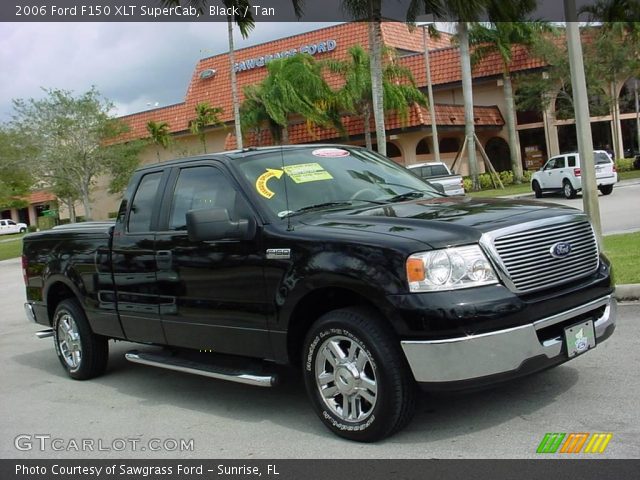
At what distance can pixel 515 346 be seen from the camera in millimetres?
4168

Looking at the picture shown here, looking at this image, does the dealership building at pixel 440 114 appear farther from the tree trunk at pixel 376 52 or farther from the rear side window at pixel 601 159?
the rear side window at pixel 601 159

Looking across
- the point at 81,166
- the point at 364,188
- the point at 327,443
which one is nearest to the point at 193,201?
the point at 364,188

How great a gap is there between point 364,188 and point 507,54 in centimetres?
3195

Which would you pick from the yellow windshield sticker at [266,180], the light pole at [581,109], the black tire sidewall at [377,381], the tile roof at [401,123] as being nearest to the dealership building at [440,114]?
the tile roof at [401,123]

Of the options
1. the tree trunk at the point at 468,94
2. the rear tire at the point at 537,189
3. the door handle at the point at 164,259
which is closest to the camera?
the door handle at the point at 164,259

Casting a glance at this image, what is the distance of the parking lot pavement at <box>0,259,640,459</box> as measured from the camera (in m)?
4.47

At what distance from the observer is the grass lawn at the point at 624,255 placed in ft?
27.4

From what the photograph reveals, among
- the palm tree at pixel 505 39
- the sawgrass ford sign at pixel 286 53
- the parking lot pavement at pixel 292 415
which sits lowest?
the parking lot pavement at pixel 292 415

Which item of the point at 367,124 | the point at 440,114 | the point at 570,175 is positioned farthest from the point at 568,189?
the point at 367,124

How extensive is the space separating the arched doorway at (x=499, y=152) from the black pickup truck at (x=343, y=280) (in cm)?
3668

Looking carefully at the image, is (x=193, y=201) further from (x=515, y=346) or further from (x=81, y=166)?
(x=81, y=166)

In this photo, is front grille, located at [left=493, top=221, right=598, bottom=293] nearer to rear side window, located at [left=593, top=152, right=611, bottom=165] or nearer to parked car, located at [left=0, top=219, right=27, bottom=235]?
rear side window, located at [left=593, top=152, right=611, bottom=165]

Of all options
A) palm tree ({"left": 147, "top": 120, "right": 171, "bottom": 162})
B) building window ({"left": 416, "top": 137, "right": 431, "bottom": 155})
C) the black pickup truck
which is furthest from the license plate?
palm tree ({"left": 147, "top": 120, "right": 171, "bottom": 162})

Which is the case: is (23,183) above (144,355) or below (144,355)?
above
